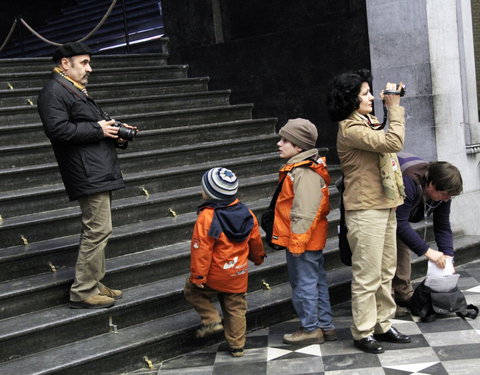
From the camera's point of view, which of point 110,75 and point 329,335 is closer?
point 329,335

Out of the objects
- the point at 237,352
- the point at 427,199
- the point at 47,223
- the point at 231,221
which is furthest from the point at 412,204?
the point at 47,223

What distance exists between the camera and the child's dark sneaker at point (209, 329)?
5.39 meters

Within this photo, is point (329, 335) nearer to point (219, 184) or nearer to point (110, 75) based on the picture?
point (219, 184)

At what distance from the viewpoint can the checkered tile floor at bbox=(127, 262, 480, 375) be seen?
16.4 feet

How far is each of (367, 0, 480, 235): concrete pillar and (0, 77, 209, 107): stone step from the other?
8.63ft

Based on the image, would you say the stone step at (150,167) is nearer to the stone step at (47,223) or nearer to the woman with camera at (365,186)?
the stone step at (47,223)

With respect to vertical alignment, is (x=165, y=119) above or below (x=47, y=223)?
above

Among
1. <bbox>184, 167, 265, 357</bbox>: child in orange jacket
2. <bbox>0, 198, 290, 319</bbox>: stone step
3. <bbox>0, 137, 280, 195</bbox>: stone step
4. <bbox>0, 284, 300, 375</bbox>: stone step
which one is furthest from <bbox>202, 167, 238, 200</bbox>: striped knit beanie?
<bbox>0, 137, 280, 195</bbox>: stone step

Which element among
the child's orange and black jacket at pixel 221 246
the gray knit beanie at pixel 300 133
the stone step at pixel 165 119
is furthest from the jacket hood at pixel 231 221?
the stone step at pixel 165 119

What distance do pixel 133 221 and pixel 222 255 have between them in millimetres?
2057

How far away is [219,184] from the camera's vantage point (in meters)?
5.18

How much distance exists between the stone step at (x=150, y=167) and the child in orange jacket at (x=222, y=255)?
2384 mm

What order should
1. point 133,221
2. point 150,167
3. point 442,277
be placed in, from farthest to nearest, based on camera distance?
1. point 150,167
2. point 133,221
3. point 442,277

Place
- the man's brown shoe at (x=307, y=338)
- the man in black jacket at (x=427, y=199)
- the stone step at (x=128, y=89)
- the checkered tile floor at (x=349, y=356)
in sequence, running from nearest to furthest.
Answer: the checkered tile floor at (x=349, y=356), the man in black jacket at (x=427, y=199), the man's brown shoe at (x=307, y=338), the stone step at (x=128, y=89)
